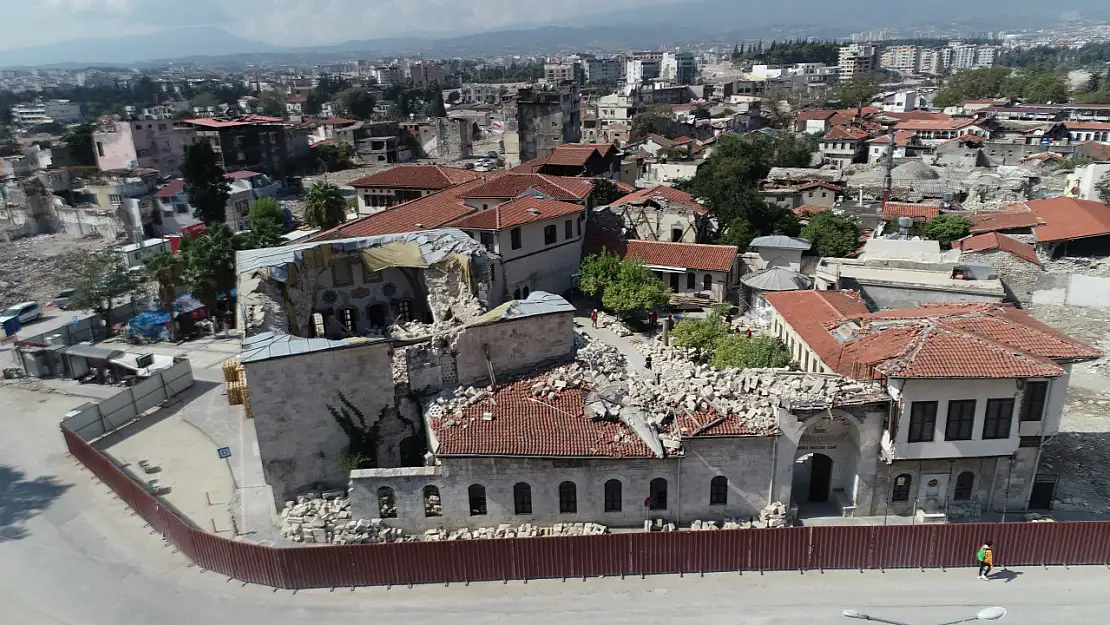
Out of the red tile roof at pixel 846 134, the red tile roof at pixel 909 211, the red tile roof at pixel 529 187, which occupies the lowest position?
the red tile roof at pixel 909 211

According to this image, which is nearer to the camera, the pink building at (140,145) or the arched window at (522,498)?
the arched window at (522,498)

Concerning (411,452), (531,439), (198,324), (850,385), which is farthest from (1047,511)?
(198,324)

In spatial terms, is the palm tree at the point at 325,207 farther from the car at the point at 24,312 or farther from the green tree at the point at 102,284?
the car at the point at 24,312

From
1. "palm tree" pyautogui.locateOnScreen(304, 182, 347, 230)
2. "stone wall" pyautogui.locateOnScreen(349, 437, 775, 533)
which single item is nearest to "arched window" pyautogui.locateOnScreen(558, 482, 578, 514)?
"stone wall" pyautogui.locateOnScreen(349, 437, 775, 533)

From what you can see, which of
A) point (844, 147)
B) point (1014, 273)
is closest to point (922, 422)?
point (1014, 273)

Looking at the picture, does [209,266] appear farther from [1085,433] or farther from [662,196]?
[1085,433]

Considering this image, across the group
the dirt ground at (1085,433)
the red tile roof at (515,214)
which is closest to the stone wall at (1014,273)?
the dirt ground at (1085,433)

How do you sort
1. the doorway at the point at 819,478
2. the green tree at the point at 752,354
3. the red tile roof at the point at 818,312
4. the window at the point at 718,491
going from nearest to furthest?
the window at the point at 718,491, the doorway at the point at 819,478, the red tile roof at the point at 818,312, the green tree at the point at 752,354
